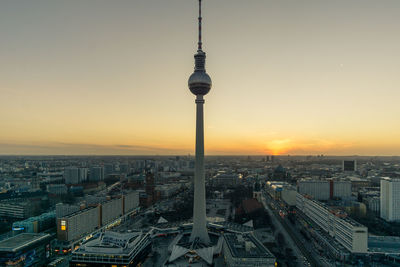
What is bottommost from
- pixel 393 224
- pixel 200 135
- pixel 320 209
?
pixel 393 224

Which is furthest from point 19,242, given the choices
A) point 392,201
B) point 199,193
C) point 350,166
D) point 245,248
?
point 350,166

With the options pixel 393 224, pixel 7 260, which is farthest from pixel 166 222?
pixel 393 224

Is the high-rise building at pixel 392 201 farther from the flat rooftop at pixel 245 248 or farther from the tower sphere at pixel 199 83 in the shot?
the tower sphere at pixel 199 83

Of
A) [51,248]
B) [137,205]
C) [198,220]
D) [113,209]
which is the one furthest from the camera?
[137,205]

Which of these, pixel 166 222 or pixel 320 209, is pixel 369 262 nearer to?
pixel 320 209

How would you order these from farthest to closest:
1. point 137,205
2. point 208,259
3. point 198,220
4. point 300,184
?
point 300,184
point 137,205
point 198,220
point 208,259

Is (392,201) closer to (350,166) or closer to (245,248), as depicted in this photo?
(245,248)

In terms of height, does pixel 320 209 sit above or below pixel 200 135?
below
